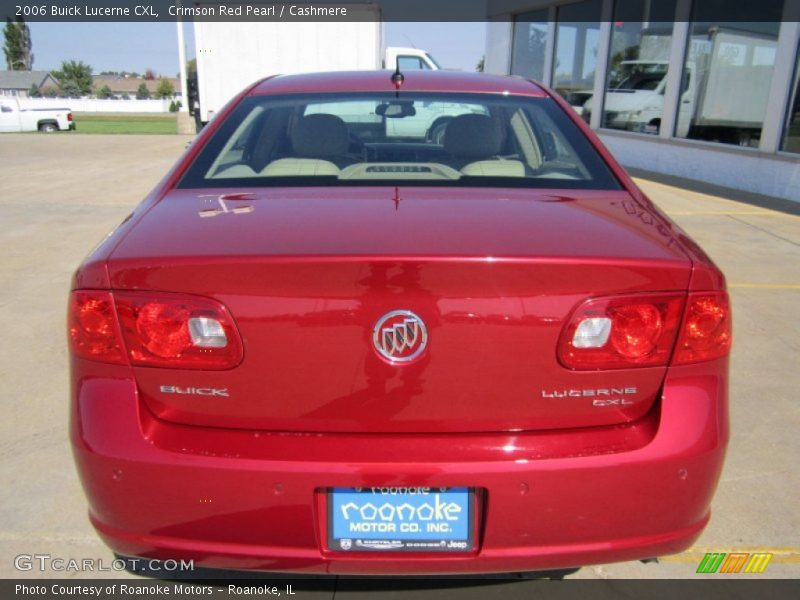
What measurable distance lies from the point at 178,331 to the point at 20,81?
101 meters

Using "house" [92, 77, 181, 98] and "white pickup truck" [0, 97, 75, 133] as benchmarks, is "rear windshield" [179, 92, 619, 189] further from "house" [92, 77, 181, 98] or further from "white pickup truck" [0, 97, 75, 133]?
"house" [92, 77, 181, 98]

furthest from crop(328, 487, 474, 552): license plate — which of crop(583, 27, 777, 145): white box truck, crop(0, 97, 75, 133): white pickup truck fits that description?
crop(0, 97, 75, 133): white pickup truck

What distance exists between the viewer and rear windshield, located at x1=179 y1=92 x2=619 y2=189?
2355 millimetres

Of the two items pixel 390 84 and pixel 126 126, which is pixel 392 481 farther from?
pixel 126 126

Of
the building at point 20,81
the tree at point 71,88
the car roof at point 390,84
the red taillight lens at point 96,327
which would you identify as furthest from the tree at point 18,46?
the red taillight lens at point 96,327

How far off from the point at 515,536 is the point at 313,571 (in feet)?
1.72

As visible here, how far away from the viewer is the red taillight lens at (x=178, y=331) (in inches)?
65.6

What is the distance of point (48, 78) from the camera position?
97688mm

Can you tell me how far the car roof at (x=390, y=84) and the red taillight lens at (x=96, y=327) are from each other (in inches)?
56.2

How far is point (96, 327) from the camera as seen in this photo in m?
1.75

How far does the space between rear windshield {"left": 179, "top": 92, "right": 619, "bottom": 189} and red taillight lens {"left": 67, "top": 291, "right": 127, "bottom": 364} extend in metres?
0.71

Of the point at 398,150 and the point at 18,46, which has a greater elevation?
the point at 18,46

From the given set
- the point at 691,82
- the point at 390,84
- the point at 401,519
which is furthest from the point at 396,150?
the point at 691,82

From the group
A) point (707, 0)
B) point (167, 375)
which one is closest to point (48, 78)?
point (707, 0)
